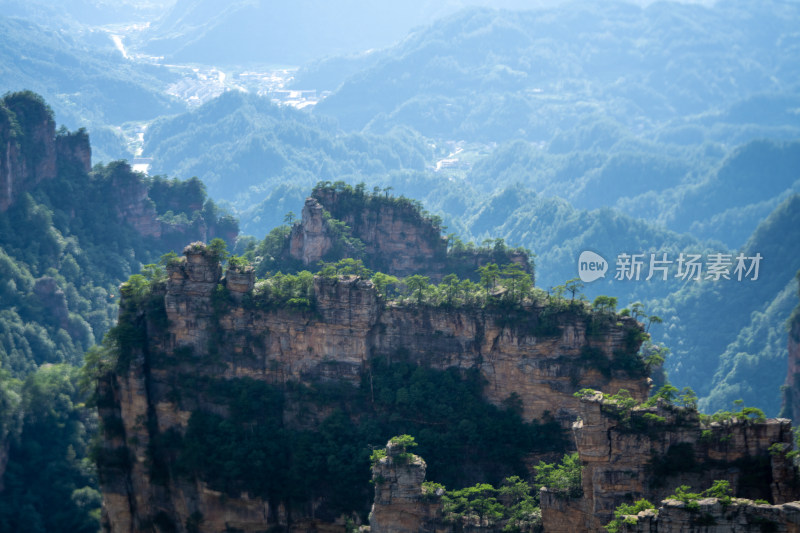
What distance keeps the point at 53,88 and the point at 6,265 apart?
11621cm

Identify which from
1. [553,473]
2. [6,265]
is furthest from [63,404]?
[553,473]

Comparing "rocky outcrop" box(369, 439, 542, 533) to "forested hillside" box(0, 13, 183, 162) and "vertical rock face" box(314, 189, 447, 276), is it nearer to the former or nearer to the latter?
"vertical rock face" box(314, 189, 447, 276)

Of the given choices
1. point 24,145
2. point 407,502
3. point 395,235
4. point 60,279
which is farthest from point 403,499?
point 24,145

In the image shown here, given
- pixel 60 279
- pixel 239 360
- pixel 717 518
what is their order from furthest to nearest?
pixel 60 279
pixel 239 360
pixel 717 518

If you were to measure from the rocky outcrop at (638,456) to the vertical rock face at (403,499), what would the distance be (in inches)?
191

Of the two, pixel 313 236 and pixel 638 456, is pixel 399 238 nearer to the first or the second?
pixel 313 236

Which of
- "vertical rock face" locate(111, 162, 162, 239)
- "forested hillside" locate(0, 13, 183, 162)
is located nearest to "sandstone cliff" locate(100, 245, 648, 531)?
"vertical rock face" locate(111, 162, 162, 239)

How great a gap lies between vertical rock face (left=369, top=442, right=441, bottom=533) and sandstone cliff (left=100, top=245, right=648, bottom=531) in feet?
28.0

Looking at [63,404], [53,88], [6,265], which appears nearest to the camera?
[63,404]

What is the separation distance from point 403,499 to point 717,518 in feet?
46.4

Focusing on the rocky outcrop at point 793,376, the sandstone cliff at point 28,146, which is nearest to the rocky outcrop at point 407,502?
the rocky outcrop at point 793,376

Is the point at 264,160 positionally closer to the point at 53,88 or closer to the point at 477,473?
the point at 53,88

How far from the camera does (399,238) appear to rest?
75938mm

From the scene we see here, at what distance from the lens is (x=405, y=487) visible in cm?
4656
